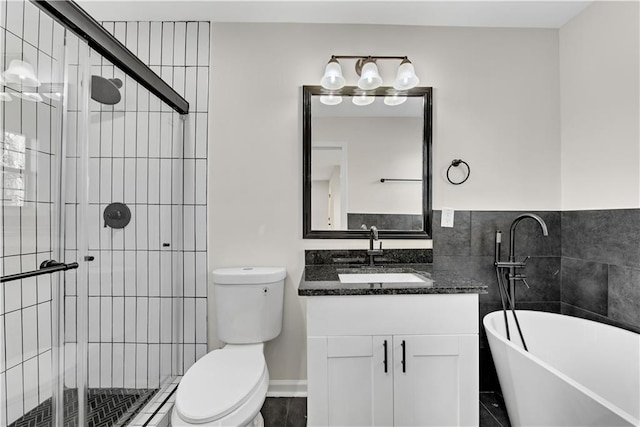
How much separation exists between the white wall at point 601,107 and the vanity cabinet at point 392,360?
1.09 metres

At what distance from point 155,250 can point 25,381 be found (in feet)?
2.53

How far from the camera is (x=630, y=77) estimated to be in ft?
5.59

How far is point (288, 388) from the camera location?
6.91 ft

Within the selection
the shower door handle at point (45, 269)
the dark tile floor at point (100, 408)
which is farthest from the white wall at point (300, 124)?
the shower door handle at point (45, 269)

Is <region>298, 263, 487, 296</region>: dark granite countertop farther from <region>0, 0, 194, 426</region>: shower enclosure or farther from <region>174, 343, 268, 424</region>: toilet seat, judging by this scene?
<region>0, 0, 194, 426</region>: shower enclosure

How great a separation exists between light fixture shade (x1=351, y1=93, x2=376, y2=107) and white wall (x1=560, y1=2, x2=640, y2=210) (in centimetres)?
124

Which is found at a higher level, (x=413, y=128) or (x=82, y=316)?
(x=413, y=128)

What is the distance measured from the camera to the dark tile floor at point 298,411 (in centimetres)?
183

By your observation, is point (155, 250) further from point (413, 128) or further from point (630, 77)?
point (630, 77)

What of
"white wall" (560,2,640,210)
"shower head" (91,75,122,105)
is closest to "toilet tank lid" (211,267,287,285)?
"shower head" (91,75,122,105)

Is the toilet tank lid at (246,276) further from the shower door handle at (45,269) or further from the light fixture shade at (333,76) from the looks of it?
the light fixture shade at (333,76)

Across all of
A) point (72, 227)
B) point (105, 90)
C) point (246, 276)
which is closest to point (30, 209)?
point (72, 227)

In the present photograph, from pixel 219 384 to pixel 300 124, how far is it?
1.50 metres

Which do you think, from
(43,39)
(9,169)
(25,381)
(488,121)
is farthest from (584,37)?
(25,381)
